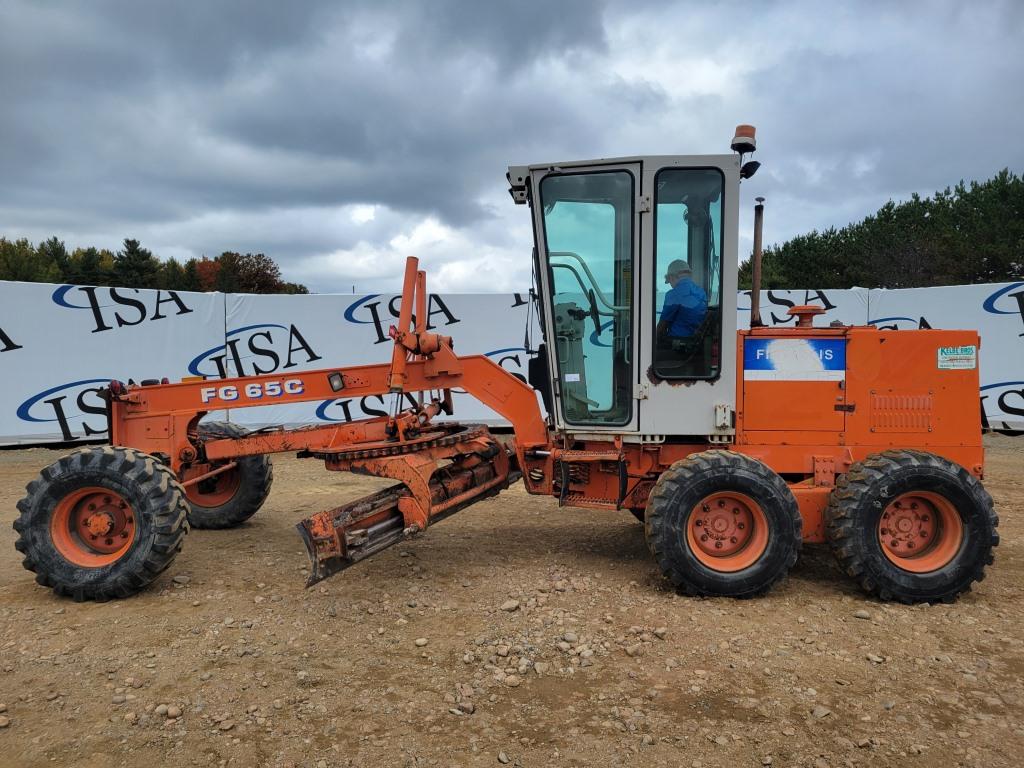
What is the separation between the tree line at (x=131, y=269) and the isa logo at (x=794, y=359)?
136 feet

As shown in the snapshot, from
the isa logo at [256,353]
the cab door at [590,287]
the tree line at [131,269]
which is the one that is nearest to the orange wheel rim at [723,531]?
the cab door at [590,287]

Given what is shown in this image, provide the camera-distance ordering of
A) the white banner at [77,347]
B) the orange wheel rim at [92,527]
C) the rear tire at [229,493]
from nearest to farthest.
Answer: the orange wheel rim at [92,527] → the rear tire at [229,493] → the white banner at [77,347]

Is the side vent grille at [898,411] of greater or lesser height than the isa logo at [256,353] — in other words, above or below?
below

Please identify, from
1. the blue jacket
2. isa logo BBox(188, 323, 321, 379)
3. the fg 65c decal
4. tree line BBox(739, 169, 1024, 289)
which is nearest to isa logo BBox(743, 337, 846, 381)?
the blue jacket

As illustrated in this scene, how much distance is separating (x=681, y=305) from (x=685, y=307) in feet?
0.10

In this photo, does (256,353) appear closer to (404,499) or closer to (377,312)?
(377,312)

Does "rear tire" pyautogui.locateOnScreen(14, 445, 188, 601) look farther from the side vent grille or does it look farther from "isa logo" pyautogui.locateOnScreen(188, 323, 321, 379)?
"isa logo" pyautogui.locateOnScreen(188, 323, 321, 379)

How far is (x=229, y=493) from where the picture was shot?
21.1 ft

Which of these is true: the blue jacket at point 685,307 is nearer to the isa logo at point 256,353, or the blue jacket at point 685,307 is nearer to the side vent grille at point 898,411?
the side vent grille at point 898,411

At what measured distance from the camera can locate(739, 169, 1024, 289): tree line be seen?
26.7 metres

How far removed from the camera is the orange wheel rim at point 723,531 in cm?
445

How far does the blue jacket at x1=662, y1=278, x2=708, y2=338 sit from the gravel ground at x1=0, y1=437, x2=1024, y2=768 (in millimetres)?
1769

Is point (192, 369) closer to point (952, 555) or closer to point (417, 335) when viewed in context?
point (417, 335)

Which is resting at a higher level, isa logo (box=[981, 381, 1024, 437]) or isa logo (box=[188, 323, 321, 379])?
isa logo (box=[188, 323, 321, 379])
